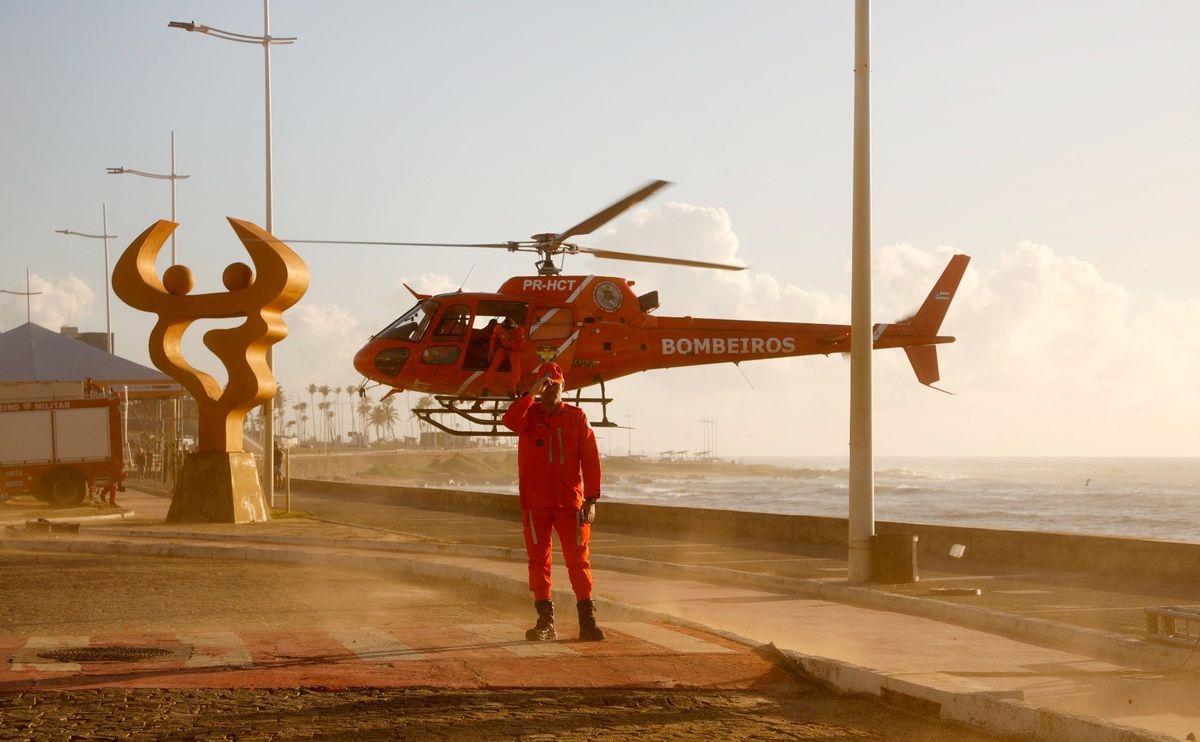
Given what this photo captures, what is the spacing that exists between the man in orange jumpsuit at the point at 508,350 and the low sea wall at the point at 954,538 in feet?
14.5

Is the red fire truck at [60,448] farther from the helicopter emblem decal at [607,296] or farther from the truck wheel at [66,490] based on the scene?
the helicopter emblem decal at [607,296]

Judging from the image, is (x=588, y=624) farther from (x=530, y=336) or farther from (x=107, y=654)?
(x=530, y=336)

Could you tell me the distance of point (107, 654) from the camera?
764 cm

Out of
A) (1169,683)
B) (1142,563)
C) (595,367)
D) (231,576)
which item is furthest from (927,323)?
(1169,683)

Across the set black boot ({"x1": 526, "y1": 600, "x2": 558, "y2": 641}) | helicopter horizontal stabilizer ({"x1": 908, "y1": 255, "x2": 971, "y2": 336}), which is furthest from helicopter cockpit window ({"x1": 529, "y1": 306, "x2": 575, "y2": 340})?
black boot ({"x1": 526, "y1": 600, "x2": 558, "y2": 641})

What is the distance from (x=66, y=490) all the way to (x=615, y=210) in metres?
17.9

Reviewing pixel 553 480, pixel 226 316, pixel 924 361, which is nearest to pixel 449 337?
pixel 226 316

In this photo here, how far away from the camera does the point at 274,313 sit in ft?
72.3

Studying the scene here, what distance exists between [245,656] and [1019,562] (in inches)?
436

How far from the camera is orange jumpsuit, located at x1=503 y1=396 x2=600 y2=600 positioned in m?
8.81

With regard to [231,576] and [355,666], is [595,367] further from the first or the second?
[355,666]

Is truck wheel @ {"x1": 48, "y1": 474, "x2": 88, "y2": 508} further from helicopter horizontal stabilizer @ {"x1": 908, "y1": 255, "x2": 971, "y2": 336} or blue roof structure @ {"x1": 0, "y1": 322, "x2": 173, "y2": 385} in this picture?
helicopter horizontal stabilizer @ {"x1": 908, "y1": 255, "x2": 971, "y2": 336}

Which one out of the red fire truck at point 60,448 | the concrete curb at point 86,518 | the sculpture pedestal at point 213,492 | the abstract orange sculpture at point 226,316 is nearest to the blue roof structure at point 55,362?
the red fire truck at point 60,448

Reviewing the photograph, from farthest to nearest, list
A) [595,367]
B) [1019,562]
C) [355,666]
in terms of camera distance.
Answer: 1. [595,367]
2. [1019,562]
3. [355,666]
